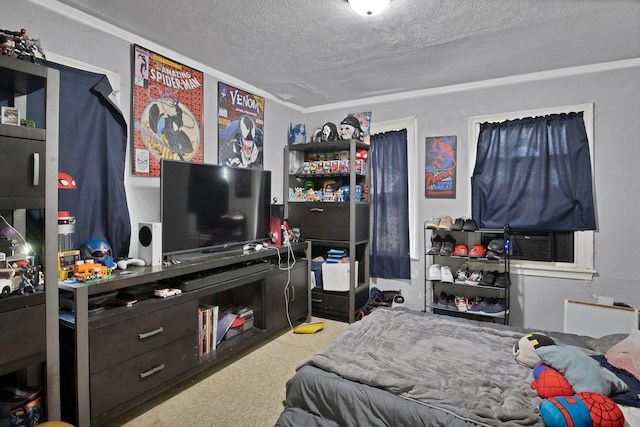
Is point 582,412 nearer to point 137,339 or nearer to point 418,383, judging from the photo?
point 418,383

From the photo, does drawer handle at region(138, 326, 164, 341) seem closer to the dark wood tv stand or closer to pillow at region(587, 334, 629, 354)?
the dark wood tv stand

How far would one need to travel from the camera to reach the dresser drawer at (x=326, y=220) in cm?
368

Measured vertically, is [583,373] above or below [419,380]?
above

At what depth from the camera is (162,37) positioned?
2.53 meters

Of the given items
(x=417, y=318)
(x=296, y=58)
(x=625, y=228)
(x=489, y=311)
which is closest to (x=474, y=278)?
(x=489, y=311)

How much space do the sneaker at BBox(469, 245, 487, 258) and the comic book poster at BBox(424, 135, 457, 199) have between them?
2.03 feet

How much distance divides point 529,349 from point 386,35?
2262mm

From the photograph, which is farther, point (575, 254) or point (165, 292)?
point (575, 254)

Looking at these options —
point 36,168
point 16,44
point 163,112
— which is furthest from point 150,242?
point 16,44

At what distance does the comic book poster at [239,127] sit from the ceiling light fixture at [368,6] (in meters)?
1.70

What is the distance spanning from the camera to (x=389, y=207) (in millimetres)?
3898

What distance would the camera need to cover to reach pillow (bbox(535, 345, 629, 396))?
150 centimetres

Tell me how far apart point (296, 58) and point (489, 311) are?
285 cm

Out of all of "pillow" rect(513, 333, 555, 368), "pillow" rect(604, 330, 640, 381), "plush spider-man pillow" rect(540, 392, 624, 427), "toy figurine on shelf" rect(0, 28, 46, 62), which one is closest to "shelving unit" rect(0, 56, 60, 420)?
"toy figurine on shelf" rect(0, 28, 46, 62)
